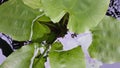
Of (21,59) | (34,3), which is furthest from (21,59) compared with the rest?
(34,3)

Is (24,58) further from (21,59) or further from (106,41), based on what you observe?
(106,41)

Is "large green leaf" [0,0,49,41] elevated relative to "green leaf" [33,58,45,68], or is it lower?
elevated

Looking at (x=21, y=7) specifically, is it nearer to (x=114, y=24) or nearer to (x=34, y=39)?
(x=34, y=39)

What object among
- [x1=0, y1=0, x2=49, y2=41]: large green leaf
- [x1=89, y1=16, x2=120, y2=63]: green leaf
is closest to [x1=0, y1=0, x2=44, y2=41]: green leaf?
[x1=0, y1=0, x2=49, y2=41]: large green leaf

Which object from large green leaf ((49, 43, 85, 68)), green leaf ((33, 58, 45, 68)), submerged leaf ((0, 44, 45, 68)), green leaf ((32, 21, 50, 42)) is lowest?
large green leaf ((49, 43, 85, 68))

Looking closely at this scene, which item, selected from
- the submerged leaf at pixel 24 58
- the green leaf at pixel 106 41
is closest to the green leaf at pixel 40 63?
the submerged leaf at pixel 24 58

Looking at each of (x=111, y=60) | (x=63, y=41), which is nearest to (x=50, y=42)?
(x=63, y=41)

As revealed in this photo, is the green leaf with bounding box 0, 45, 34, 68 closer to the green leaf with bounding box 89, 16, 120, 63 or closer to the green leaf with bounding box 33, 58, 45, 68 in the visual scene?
the green leaf with bounding box 33, 58, 45, 68
